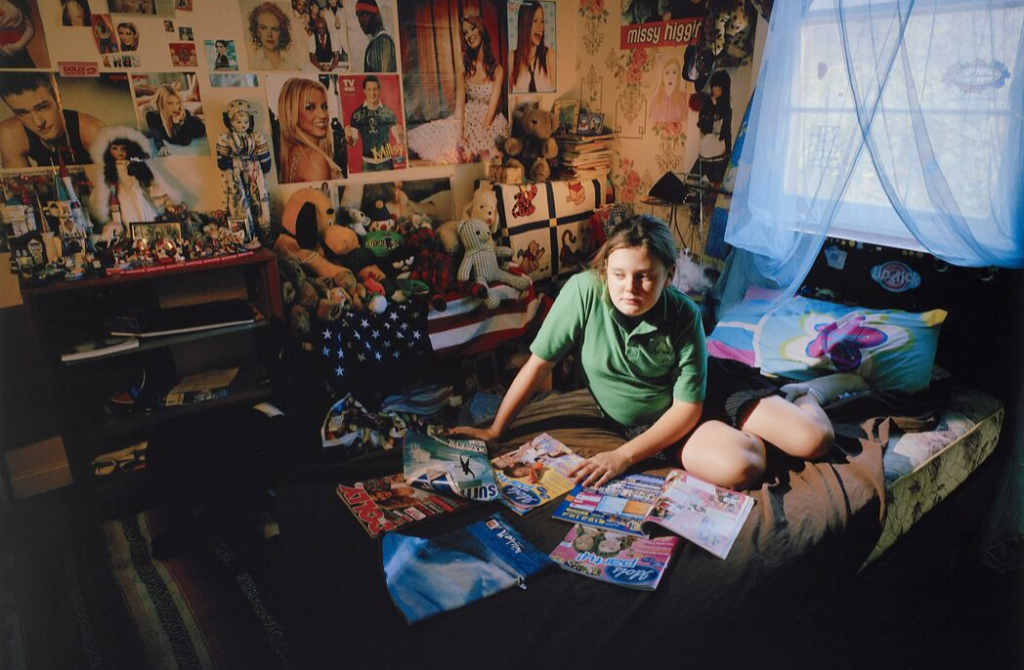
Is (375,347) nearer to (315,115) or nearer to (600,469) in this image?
(315,115)

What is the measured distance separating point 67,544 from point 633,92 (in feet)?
10.1

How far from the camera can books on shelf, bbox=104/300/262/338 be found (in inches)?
89.1

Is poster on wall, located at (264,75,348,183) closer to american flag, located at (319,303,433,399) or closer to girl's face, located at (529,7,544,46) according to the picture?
american flag, located at (319,303,433,399)

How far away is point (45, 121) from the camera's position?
2.27 m

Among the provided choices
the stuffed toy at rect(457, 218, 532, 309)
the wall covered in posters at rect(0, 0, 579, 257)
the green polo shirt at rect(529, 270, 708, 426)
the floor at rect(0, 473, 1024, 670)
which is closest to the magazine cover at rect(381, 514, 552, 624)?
the green polo shirt at rect(529, 270, 708, 426)

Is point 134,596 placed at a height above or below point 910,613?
above

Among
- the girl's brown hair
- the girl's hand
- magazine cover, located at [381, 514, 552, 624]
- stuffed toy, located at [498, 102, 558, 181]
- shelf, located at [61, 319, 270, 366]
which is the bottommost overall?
magazine cover, located at [381, 514, 552, 624]

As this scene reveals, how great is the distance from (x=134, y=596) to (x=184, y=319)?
0.94m

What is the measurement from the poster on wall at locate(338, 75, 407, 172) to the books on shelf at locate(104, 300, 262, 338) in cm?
87

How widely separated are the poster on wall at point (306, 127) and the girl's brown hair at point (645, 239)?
5.33ft

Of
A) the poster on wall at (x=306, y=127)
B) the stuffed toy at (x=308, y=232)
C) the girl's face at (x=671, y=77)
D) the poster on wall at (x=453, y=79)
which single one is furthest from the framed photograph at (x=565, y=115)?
the stuffed toy at (x=308, y=232)

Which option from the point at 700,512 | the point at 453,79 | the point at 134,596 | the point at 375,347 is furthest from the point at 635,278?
the point at 453,79

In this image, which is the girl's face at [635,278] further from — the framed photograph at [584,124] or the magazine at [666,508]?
the framed photograph at [584,124]

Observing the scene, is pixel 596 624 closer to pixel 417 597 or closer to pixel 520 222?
pixel 417 597
